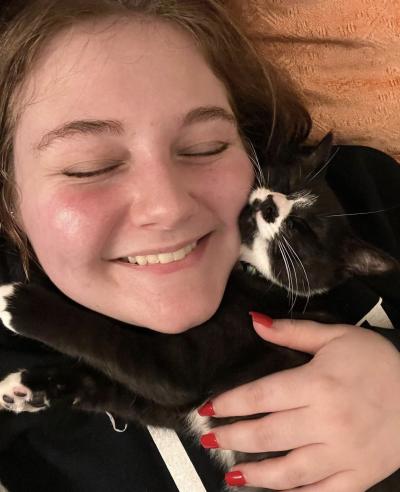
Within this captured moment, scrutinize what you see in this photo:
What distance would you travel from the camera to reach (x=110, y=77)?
0.80 metres

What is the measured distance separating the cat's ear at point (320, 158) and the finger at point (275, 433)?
515 millimetres

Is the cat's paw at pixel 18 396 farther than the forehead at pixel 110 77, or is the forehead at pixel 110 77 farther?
the cat's paw at pixel 18 396

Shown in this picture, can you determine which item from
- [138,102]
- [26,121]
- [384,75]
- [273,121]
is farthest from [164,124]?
[384,75]

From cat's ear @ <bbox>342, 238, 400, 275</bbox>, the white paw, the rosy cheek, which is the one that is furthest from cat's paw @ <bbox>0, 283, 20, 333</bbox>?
cat's ear @ <bbox>342, 238, 400, 275</bbox>

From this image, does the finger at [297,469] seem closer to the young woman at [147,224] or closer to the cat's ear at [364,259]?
the young woman at [147,224]

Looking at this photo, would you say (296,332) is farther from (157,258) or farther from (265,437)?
(157,258)

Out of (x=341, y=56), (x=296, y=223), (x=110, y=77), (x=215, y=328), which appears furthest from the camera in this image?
(x=341, y=56)

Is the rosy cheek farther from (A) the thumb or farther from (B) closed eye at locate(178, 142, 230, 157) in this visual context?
(A) the thumb

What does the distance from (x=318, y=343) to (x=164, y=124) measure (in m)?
0.51

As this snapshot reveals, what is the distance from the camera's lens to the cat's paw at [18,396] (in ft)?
3.35

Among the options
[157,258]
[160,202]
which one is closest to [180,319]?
[157,258]

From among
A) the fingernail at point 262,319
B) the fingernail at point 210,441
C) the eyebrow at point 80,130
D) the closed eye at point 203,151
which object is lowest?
the fingernail at point 210,441

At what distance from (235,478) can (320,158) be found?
68 centimetres

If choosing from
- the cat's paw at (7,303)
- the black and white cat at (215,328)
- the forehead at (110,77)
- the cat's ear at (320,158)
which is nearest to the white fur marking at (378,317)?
the black and white cat at (215,328)
